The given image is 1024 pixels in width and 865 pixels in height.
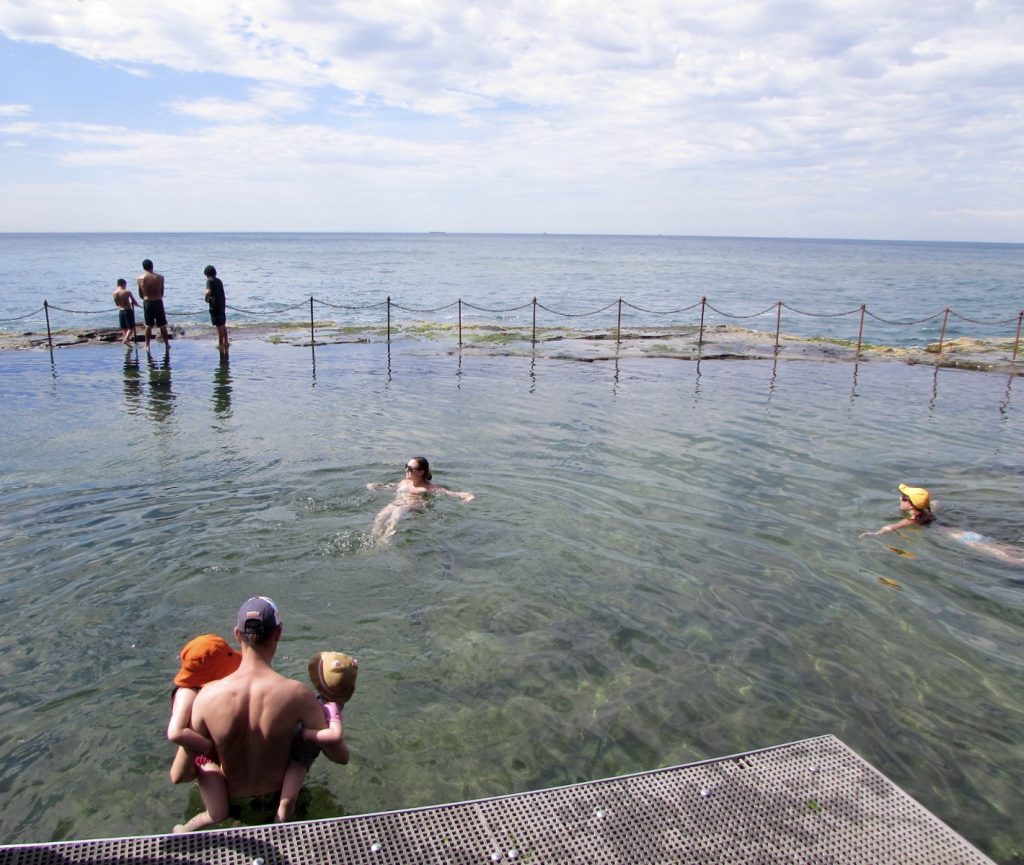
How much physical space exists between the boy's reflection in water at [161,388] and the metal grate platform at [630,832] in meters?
10.6

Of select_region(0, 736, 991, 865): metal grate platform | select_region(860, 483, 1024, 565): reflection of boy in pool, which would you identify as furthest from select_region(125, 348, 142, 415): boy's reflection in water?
select_region(860, 483, 1024, 565): reflection of boy in pool

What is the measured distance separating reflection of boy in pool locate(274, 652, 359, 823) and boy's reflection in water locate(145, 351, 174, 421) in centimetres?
998

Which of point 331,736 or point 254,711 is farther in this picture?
point 331,736

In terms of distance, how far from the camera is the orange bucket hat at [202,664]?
12.4 feet

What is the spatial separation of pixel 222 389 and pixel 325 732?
508 inches

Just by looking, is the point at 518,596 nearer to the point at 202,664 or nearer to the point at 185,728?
the point at 202,664

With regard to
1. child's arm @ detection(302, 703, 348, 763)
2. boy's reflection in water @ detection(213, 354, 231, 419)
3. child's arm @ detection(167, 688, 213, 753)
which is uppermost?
child's arm @ detection(167, 688, 213, 753)

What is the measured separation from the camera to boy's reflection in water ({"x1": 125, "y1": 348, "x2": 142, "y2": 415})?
43.8 feet

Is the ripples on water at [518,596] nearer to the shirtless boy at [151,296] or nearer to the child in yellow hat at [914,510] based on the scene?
the child in yellow hat at [914,510]

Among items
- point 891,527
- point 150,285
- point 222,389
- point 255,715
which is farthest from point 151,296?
point 255,715

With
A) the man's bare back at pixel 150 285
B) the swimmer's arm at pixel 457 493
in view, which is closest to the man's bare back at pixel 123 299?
the man's bare back at pixel 150 285

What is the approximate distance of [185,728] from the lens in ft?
11.9

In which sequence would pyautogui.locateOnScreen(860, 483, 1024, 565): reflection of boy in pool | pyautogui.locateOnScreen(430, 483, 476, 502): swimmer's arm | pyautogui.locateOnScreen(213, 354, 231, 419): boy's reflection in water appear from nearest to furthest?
pyautogui.locateOnScreen(860, 483, 1024, 565): reflection of boy in pool < pyautogui.locateOnScreen(430, 483, 476, 502): swimmer's arm < pyautogui.locateOnScreen(213, 354, 231, 419): boy's reflection in water

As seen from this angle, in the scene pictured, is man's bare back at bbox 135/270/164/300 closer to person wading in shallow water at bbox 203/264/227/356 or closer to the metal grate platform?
person wading in shallow water at bbox 203/264/227/356
